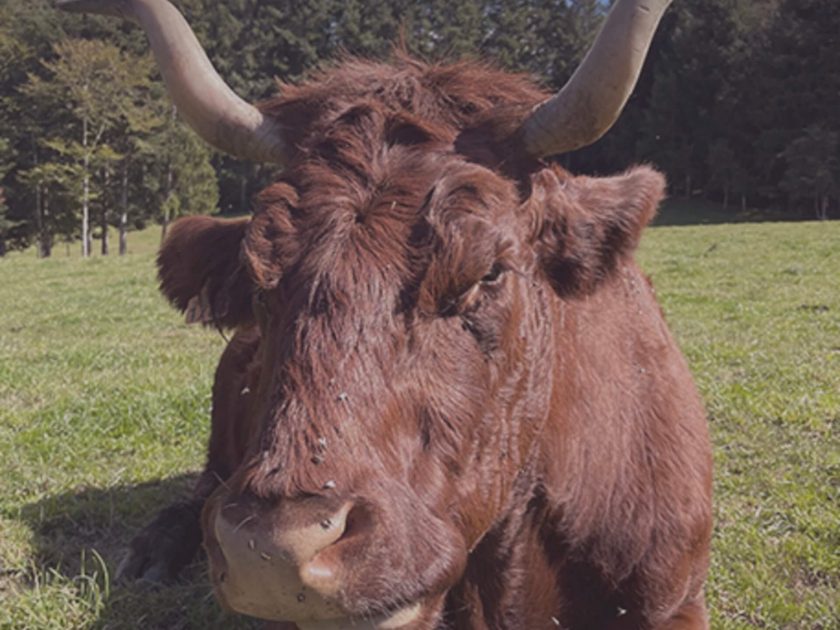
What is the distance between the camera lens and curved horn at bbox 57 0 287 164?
115 inches

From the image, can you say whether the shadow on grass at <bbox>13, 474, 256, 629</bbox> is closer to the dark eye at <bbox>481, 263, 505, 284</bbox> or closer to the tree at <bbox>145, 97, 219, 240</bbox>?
the dark eye at <bbox>481, 263, 505, 284</bbox>

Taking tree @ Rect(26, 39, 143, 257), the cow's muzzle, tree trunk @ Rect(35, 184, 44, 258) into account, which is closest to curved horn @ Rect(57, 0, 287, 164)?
the cow's muzzle

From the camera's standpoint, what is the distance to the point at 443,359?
7.71ft

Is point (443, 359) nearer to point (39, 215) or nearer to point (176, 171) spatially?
point (176, 171)

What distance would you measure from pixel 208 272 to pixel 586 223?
1.60 meters

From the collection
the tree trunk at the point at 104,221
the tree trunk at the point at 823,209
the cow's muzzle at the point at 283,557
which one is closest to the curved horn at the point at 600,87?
the cow's muzzle at the point at 283,557

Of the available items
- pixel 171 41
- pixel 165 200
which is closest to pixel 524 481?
pixel 171 41

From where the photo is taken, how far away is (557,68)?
56.3 metres

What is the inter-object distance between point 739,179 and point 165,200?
34221 mm

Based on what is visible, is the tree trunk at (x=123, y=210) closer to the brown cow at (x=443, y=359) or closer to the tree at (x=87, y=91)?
the tree at (x=87, y=91)

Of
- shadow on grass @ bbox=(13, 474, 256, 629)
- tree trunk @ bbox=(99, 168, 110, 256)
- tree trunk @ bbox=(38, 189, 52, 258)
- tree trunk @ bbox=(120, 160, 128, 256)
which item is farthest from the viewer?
tree trunk @ bbox=(99, 168, 110, 256)

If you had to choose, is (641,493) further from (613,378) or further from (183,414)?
(183,414)

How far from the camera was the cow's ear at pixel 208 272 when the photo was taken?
317cm

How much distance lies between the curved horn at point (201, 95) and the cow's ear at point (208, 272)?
0.41 metres
